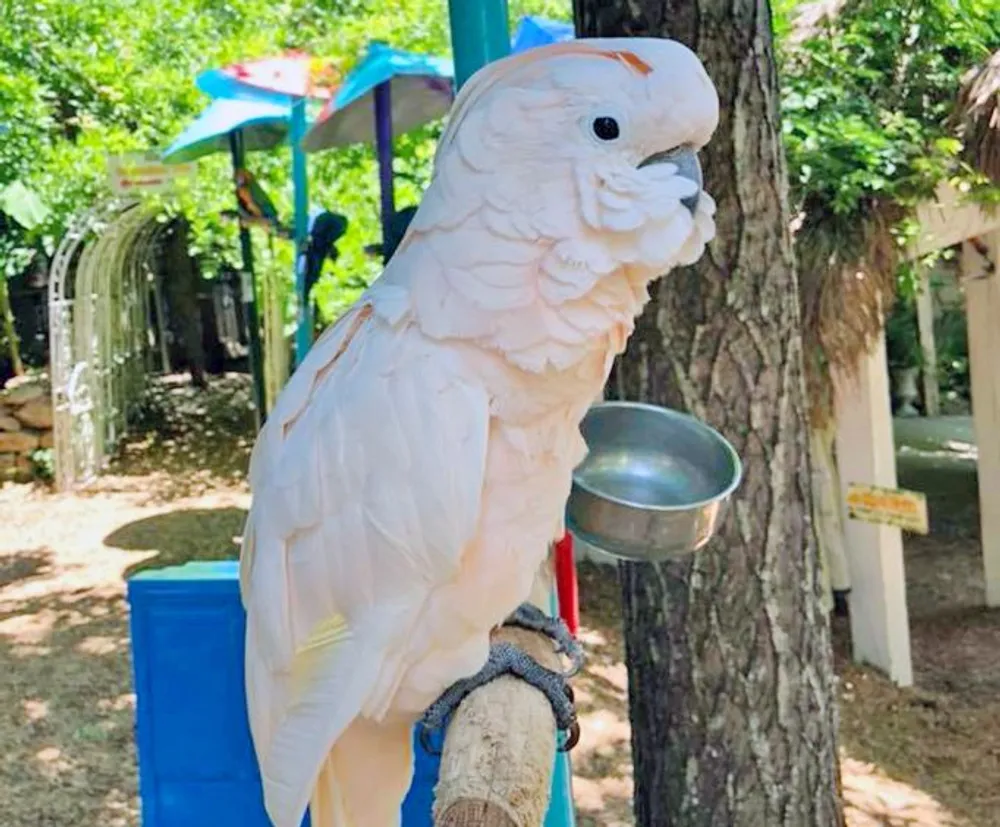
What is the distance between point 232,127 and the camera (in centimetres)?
407

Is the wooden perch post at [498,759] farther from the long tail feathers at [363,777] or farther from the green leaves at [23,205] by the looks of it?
the green leaves at [23,205]

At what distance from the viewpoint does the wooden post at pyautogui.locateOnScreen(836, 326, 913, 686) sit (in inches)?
124

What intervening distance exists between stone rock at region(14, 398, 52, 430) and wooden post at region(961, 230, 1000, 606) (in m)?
4.20

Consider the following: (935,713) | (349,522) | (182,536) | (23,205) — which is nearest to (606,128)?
(349,522)

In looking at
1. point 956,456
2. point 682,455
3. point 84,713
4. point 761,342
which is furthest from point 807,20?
point 956,456

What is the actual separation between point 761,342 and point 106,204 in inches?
194

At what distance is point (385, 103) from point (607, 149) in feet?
7.51

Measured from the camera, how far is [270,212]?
426 cm

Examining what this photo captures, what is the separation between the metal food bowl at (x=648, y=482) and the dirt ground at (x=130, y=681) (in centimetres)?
136

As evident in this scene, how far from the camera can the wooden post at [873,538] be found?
316cm

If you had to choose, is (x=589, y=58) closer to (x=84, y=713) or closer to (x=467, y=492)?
(x=467, y=492)

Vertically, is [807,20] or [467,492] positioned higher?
[807,20]

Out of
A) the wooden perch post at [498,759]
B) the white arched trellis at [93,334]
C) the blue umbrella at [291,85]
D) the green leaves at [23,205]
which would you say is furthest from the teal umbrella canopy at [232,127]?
the wooden perch post at [498,759]

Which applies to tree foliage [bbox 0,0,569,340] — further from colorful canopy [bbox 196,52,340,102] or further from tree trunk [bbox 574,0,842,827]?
tree trunk [bbox 574,0,842,827]
